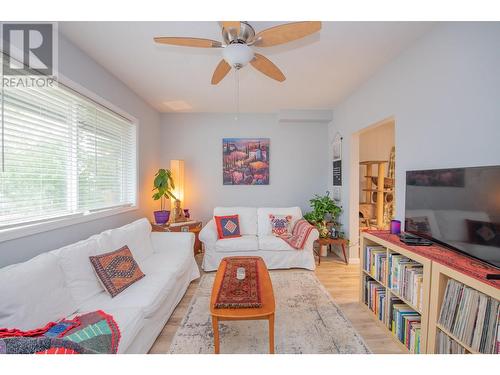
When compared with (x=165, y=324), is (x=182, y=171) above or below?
above

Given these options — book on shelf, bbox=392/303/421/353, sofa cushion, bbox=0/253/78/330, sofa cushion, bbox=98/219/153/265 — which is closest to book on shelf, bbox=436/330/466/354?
book on shelf, bbox=392/303/421/353

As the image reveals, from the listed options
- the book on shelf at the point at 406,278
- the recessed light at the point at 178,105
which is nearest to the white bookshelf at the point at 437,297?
the book on shelf at the point at 406,278

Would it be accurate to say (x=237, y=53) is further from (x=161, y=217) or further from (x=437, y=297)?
(x=161, y=217)

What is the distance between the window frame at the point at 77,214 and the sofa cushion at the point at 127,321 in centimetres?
72

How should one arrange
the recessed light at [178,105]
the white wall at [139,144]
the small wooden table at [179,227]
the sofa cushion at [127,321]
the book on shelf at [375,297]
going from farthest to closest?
the recessed light at [178,105]
the small wooden table at [179,227]
the book on shelf at [375,297]
the white wall at [139,144]
the sofa cushion at [127,321]

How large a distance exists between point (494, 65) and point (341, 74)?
150cm

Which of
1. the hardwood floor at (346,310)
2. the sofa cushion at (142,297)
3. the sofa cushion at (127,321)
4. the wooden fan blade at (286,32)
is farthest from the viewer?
the hardwood floor at (346,310)

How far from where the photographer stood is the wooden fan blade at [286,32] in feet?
4.45

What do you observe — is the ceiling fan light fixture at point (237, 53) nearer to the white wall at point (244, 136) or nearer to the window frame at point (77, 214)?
the window frame at point (77, 214)

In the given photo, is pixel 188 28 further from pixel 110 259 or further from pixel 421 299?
pixel 421 299

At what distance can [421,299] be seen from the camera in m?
1.52

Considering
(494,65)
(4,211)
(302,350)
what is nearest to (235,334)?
(302,350)

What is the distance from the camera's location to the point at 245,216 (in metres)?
3.72

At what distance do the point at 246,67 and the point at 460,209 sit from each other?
2.38 meters
